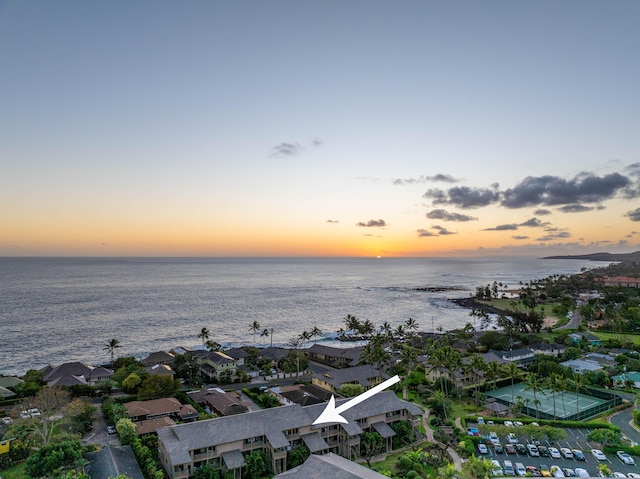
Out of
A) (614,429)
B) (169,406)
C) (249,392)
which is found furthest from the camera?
(249,392)

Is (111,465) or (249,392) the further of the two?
(249,392)

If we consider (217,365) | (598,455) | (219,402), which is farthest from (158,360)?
(598,455)

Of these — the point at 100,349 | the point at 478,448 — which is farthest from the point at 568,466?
the point at 100,349

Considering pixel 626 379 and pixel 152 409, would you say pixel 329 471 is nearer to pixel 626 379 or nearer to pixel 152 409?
pixel 152 409

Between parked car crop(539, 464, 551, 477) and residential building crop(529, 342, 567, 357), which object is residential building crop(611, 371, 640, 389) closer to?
residential building crop(529, 342, 567, 357)

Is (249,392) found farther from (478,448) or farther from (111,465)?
(478,448)

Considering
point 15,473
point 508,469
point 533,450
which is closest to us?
point 15,473
